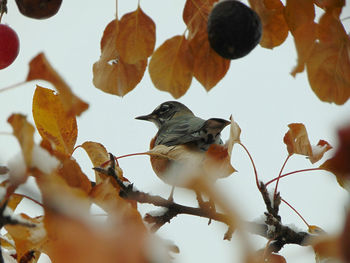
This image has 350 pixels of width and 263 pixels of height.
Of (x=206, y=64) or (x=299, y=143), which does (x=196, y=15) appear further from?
(x=299, y=143)

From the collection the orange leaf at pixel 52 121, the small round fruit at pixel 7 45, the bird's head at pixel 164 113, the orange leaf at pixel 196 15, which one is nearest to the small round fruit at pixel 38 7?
the small round fruit at pixel 7 45

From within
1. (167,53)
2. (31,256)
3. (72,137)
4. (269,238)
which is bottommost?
(31,256)

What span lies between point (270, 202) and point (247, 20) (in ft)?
1.86

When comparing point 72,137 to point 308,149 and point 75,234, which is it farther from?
point 75,234

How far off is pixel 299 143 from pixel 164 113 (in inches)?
151

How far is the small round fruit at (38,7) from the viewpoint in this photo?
1.14 meters

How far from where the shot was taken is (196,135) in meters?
3.30

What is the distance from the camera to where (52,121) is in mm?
1245

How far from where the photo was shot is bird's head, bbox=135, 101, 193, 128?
5090 millimetres

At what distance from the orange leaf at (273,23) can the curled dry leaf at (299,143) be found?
0.26 metres

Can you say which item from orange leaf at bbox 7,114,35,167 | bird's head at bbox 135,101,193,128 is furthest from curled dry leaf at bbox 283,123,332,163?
bird's head at bbox 135,101,193,128

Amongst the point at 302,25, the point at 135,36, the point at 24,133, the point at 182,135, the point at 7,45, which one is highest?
the point at 302,25

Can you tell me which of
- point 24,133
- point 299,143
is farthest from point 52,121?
point 299,143

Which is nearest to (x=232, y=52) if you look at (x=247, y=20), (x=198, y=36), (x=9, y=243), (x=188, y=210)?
(x=247, y=20)
